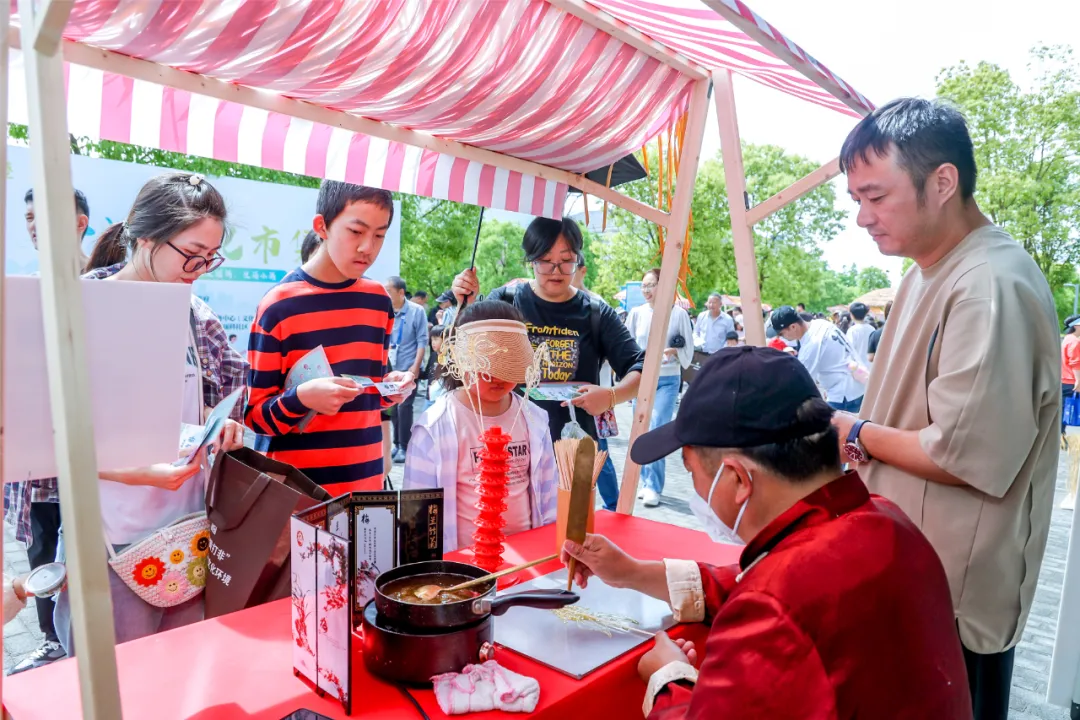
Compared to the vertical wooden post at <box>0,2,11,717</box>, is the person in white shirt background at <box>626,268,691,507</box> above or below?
below

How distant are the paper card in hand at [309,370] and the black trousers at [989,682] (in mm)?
1942

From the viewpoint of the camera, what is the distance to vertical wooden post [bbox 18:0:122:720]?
812 mm

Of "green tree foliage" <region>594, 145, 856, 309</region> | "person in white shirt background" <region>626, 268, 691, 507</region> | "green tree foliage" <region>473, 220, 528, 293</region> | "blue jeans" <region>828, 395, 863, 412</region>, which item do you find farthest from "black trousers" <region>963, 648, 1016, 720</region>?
"green tree foliage" <region>473, 220, 528, 293</region>

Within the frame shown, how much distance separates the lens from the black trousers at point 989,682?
66.8 inches

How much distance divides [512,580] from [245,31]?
4.90 feet

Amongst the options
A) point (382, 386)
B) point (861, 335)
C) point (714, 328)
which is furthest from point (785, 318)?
point (382, 386)

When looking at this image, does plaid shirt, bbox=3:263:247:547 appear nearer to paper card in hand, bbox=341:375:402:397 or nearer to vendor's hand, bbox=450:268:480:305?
paper card in hand, bbox=341:375:402:397

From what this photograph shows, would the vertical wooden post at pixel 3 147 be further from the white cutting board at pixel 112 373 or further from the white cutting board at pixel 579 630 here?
the white cutting board at pixel 579 630

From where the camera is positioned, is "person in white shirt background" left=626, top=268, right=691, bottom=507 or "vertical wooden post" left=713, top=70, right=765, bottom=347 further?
"person in white shirt background" left=626, top=268, right=691, bottom=507

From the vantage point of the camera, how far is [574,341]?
308 cm

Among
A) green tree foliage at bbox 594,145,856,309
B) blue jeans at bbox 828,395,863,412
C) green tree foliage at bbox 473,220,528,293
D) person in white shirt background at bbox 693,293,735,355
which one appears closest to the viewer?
blue jeans at bbox 828,395,863,412

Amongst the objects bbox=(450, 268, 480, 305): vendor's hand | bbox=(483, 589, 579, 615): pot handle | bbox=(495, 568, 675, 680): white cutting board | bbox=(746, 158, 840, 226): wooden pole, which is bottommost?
bbox=(495, 568, 675, 680): white cutting board

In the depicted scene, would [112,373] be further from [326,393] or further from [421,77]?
[421,77]

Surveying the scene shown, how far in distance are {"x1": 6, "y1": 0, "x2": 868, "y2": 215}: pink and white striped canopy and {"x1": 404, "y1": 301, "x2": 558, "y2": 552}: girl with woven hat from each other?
2.40ft
